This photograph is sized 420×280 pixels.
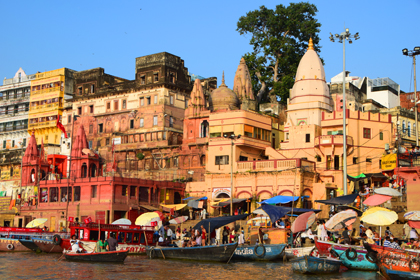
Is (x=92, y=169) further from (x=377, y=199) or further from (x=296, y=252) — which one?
(x=377, y=199)

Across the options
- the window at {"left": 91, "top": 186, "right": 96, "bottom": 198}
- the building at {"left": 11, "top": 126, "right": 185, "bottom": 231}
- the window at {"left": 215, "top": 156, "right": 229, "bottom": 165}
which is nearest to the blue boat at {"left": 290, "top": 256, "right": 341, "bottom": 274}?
the building at {"left": 11, "top": 126, "right": 185, "bottom": 231}

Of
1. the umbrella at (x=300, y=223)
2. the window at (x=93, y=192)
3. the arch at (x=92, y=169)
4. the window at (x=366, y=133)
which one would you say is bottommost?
the umbrella at (x=300, y=223)

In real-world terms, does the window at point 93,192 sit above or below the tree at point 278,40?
below

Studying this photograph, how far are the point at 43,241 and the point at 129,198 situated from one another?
1022 centimetres

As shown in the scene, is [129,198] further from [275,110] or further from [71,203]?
[275,110]

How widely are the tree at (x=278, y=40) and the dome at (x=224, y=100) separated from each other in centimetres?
668

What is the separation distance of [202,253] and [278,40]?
3520 cm

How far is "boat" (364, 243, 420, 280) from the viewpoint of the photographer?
20.0 meters

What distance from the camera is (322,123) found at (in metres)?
45.5

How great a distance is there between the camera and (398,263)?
20453 millimetres

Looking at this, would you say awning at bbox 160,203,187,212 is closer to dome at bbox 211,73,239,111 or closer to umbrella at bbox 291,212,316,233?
dome at bbox 211,73,239,111

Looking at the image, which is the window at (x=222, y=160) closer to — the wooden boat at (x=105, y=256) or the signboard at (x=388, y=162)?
the signboard at (x=388, y=162)

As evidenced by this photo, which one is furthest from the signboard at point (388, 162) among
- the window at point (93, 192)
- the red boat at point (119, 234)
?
the window at point (93, 192)

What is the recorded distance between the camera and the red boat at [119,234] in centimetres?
3212
